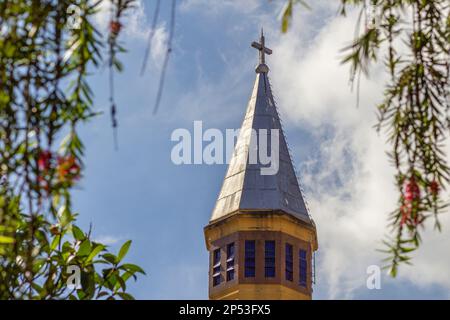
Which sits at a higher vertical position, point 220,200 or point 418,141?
point 220,200

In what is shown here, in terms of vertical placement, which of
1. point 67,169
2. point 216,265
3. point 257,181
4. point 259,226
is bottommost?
A: point 67,169

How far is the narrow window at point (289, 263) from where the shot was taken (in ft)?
176

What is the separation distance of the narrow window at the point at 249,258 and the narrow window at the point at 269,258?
2.17 feet

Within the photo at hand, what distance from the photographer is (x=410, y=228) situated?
5.68 meters

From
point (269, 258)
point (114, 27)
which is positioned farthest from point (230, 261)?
point (114, 27)

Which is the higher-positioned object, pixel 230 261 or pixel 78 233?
pixel 230 261

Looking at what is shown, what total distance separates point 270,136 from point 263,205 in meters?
3.65

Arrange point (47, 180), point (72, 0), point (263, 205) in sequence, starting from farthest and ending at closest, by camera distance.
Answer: point (263, 205) → point (72, 0) → point (47, 180)

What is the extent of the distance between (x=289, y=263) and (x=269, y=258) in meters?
1.13

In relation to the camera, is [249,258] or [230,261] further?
[230,261]

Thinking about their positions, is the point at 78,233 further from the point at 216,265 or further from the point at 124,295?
the point at 216,265

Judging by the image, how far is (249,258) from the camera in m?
53.2
